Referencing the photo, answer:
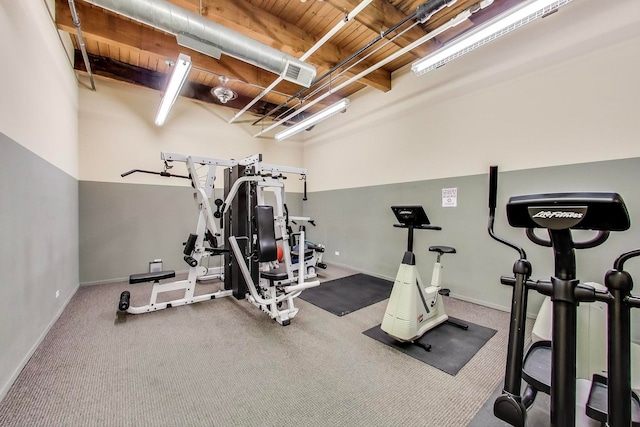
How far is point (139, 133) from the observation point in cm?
487

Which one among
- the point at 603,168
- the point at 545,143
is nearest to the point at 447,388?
the point at 603,168

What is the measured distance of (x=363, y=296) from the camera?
3938mm

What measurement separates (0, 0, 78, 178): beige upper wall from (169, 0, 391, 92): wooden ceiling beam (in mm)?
1354

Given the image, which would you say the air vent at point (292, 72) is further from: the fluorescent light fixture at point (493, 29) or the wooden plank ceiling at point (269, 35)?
the fluorescent light fixture at point (493, 29)

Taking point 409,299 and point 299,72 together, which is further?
point 299,72

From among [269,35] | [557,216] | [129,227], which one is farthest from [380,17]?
[129,227]

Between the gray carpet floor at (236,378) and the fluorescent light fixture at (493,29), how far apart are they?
2940 millimetres

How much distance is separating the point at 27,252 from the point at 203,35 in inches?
98.6

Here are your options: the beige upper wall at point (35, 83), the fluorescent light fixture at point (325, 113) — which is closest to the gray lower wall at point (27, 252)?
the beige upper wall at point (35, 83)

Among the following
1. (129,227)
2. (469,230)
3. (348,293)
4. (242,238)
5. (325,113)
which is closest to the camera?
A: (242,238)

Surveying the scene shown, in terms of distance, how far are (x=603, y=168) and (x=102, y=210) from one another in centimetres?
683

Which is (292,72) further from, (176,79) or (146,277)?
(146,277)

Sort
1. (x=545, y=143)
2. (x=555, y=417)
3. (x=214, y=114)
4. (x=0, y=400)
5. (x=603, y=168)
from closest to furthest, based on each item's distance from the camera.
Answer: (x=555, y=417)
(x=0, y=400)
(x=603, y=168)
(x=545, y=143)
(x=214, y=114)

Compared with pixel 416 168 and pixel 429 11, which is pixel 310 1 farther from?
pixel 416 168
